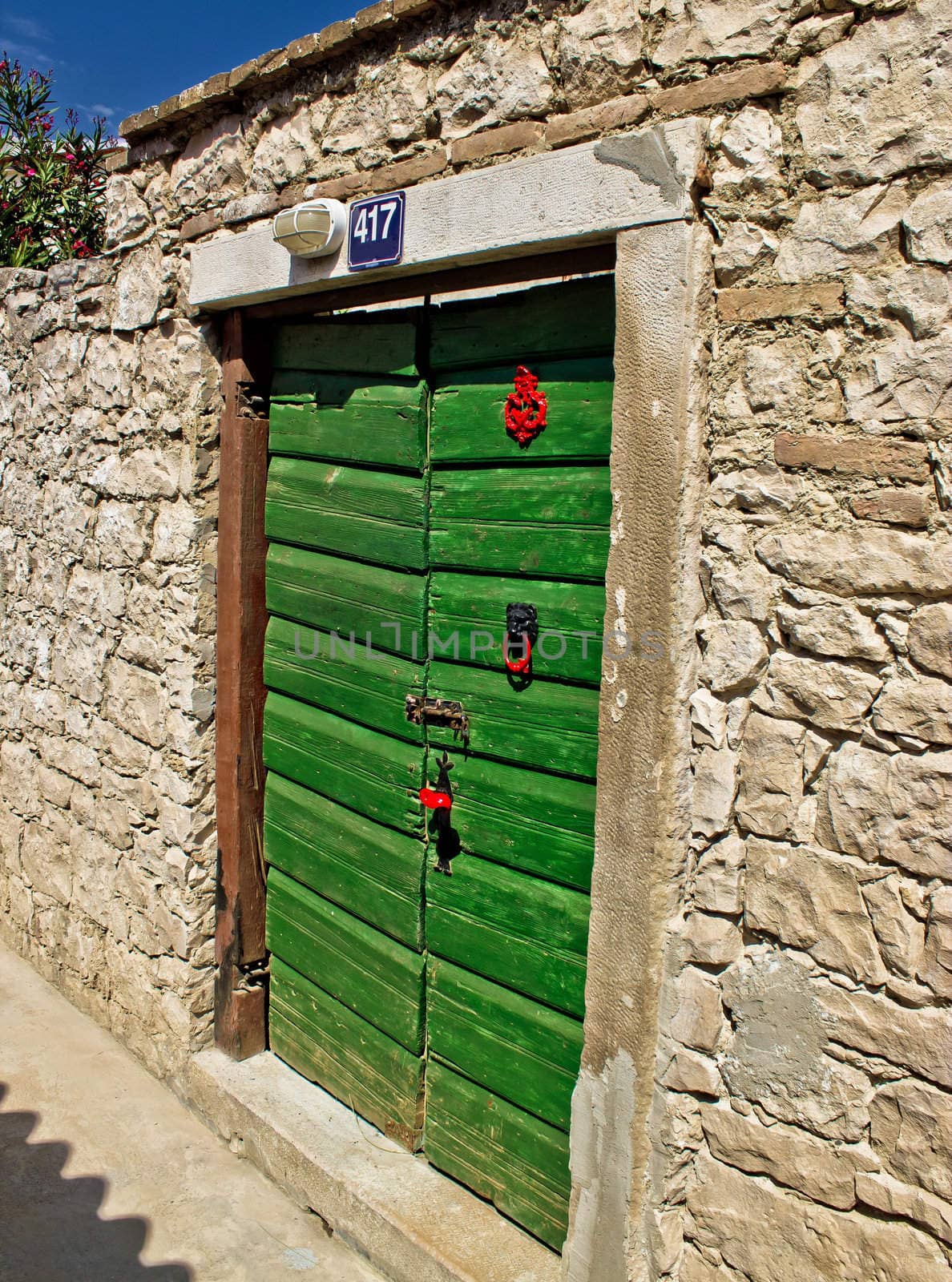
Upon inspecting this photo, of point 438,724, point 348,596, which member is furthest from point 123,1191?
point 348,596

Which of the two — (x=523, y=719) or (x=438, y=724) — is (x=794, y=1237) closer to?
(x=523, y=719)

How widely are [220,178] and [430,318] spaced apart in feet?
3.17

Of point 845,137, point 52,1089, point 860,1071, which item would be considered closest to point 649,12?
point 845,137

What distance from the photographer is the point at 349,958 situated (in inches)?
121

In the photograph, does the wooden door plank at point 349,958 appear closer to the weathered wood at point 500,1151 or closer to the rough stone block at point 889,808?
the weathered wood at point 500,1151

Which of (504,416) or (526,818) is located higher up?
(504,416)

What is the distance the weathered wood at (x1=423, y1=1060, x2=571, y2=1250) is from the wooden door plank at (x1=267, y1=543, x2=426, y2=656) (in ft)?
3.96

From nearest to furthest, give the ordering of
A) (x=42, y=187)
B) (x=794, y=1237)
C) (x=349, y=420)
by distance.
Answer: (x=794, y=1237), (x=349, y=420), (x=42, y=187)

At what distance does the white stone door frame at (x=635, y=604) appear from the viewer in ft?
6.41

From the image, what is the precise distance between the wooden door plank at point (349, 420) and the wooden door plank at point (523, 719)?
22.8 inches

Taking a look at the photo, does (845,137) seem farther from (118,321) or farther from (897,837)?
(118,321)

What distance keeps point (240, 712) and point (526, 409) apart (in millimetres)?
1469

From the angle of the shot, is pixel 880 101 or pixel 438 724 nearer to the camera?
pixel 880 101

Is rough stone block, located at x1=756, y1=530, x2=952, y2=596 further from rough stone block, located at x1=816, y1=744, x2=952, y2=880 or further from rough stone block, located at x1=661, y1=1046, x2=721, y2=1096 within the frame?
rough stone block, located at x1=661, y1=1046, x2=721, y2=1096
